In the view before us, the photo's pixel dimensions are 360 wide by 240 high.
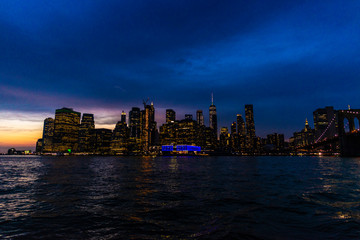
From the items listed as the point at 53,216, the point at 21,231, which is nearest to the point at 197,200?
the point at 53,216

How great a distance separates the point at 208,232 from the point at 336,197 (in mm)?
14856

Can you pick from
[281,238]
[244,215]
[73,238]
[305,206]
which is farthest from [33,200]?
[305,206]

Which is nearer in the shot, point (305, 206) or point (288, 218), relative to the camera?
point (288, 218)

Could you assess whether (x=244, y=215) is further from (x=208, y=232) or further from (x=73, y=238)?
(x=73, y=238)

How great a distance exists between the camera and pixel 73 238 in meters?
8.97

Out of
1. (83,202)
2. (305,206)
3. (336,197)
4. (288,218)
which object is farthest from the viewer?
(336,197)

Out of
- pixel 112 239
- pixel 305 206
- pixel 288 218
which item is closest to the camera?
pixel 112 239

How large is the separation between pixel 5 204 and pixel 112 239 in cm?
1253

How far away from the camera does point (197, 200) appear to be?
16828 millimetres

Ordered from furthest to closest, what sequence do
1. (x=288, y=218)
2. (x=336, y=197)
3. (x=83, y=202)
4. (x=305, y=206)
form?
1. (x=336, y=197)
2. (x=83, y=202)
3. (x=305, y=206)
4. (x=288, y=218)

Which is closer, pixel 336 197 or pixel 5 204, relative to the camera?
pixel 5 204

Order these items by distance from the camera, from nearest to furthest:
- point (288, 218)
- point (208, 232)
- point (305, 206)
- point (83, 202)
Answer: point (208, 232) → point (288, 218) → point (305, 206) → point (83, 202)

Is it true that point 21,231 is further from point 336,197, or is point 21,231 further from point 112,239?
point 336,197

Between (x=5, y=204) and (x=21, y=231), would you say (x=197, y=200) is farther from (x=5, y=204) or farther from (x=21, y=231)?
(x=5, y=204)
